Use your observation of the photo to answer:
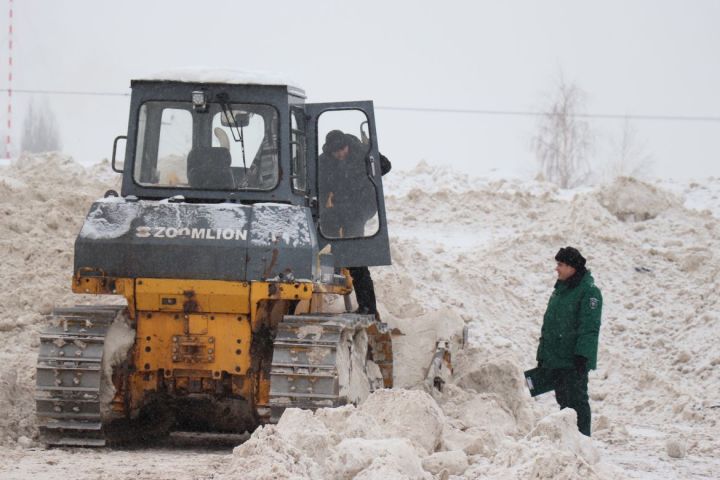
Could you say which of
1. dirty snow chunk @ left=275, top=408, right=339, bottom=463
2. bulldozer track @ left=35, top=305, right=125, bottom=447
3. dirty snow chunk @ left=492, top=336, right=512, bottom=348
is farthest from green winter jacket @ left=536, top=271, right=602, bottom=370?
dirty snow chunk @ left=492, top=336, right=512, bottom=348

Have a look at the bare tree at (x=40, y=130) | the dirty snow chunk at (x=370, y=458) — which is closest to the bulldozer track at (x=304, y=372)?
the dirty snow chunk at (x=370, y=458)

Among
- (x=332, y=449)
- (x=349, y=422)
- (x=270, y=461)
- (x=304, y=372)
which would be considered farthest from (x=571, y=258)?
(x=270, y=461)

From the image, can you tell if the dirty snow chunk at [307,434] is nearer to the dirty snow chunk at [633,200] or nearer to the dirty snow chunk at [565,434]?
the dirty snow chunk at [565,434]

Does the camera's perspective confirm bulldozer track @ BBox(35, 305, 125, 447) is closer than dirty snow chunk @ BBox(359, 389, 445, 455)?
No

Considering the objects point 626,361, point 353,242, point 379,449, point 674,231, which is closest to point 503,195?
point 674,231

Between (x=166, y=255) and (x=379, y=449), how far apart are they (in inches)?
105

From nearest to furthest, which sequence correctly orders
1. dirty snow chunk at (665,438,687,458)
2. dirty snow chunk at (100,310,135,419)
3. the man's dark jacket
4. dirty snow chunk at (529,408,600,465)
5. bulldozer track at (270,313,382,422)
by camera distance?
dirty snow chunk at (529,408,600,465) → bulldozer track at (270,313,382,422) → dirty snow chunk at (100,310,135,419) → dirty snow chunk at (665,438,687,458) → the man's dark jacket

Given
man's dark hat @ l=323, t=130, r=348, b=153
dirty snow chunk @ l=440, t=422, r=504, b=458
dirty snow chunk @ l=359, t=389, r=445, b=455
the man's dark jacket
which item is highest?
man's dark hat @ l=323, t=130, r=348, b=153

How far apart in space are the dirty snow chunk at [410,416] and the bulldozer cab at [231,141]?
1.36m

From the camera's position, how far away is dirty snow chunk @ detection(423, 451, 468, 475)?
8000 mm

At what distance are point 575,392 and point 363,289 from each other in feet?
7.34

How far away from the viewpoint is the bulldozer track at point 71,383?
907 cm

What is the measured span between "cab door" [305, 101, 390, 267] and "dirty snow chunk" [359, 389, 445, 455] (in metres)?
1.93

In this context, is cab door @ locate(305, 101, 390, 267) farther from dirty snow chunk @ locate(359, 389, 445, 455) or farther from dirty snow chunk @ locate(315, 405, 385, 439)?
dirty snow chunk @ locate(315, 405, 385, 439)
